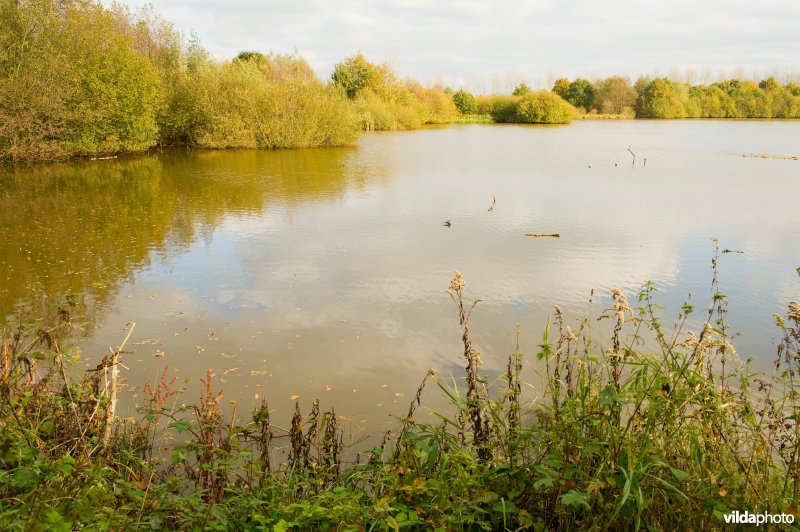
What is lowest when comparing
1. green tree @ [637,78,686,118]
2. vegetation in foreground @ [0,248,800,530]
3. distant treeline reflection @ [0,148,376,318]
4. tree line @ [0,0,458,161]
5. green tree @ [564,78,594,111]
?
vegetation in foreground @ [0,248,800,530]

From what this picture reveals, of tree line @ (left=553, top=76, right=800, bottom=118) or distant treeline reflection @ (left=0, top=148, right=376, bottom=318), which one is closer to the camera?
distant treeline reflection @ (left=0, top=148, right=376, bottom=318)

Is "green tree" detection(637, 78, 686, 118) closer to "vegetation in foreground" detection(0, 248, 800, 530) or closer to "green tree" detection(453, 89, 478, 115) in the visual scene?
"green tree" detection(453, 89, 478, 115)

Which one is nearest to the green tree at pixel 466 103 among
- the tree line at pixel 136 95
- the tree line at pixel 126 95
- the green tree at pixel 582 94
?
the green tree at pixel 582 94

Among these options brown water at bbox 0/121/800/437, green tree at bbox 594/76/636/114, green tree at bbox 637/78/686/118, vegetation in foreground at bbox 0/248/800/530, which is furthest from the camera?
green tree at bbox 594/76/636/114

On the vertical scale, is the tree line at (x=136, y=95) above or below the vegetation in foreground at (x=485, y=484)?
above

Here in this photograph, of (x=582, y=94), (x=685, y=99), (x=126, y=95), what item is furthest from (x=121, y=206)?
(x=582, y=94)

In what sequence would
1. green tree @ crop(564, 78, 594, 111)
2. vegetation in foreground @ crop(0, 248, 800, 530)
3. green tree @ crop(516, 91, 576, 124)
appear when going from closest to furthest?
vegetation in foreground @ crop(0, 248, 800, 530) → green tree @ crop(516, 91, 576, 124) → green tree @ crop(564, 78, 594, 111)

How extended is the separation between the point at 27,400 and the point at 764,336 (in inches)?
211

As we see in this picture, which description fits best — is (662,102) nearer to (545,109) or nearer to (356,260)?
(545,109)

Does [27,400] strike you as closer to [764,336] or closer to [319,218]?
[764,336]

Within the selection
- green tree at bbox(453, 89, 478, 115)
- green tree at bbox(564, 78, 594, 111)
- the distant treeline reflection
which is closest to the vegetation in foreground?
the distant treeline reflection

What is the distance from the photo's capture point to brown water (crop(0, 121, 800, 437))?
4.52 meters

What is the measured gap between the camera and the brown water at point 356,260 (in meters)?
4.52

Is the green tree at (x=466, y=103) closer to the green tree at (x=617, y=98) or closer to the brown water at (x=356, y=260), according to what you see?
the green tree at (x=617, y=98)
